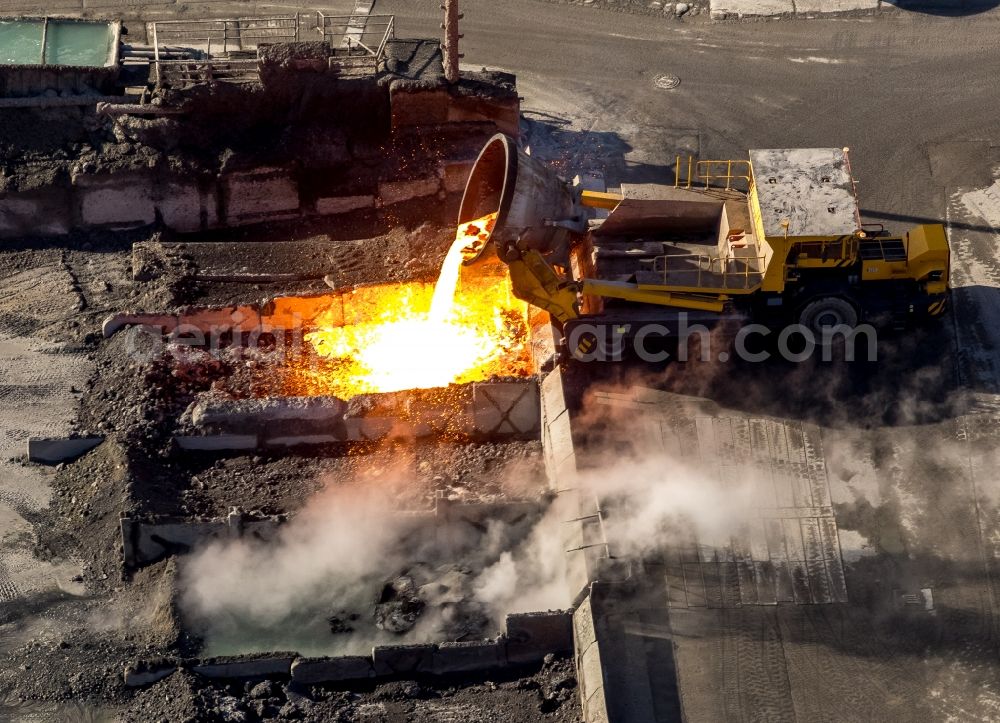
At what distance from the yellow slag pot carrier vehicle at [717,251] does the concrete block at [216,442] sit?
13.5ft

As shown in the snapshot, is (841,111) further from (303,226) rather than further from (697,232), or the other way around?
(303,226)

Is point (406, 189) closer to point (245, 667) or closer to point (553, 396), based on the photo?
point (553, 396)

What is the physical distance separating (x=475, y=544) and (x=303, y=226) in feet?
25.4

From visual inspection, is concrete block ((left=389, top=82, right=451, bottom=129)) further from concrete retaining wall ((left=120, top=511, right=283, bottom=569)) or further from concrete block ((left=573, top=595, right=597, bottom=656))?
concrete block ((left=573, top=595, right=597, bottom=656))

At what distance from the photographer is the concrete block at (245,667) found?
1563 centimetres

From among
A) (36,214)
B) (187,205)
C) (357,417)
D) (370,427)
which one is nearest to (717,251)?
(370,427)

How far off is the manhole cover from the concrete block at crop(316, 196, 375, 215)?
651cm

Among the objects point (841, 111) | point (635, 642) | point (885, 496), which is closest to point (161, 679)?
point (635, 642)

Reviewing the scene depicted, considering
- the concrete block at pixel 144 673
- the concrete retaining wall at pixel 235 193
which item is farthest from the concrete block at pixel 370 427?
the concrete retaining wall at pixel 235 193

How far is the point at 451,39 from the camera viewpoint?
74.4 ft

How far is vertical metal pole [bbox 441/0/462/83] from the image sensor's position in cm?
2236

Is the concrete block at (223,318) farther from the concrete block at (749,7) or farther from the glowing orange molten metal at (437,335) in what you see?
the concrete block at (749,7)

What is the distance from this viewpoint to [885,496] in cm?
1762

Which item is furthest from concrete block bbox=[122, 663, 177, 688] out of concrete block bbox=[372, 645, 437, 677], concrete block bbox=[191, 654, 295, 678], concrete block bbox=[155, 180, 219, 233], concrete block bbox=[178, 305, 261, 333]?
concrete block bbox=[155, 180, 219, 233]
